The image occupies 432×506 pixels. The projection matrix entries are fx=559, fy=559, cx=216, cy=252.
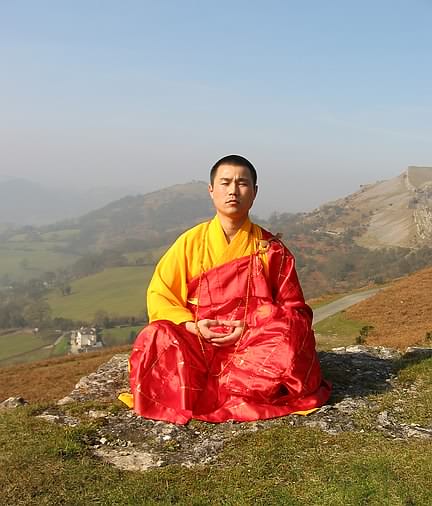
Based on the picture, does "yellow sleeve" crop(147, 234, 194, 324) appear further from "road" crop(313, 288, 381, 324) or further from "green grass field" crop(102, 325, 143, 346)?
"green grass field" crop(102, 325, 143, 346)

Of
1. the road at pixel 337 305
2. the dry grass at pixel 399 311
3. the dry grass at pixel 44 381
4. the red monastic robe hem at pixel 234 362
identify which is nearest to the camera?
the red monastic robe hem at pixel 234 362

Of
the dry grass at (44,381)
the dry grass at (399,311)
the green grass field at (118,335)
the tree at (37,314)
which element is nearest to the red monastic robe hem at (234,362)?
the dry grass at (44,381)

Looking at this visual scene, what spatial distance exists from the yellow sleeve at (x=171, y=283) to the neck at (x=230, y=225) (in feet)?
1.48

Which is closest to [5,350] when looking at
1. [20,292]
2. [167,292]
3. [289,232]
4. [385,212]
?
[20,292]

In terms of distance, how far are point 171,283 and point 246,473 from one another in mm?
2368

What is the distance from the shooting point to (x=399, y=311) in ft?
73.0

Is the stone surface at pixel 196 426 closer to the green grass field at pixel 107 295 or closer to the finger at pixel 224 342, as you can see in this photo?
the finger at pixel 224 342

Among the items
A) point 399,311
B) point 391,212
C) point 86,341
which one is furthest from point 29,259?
point 399,311

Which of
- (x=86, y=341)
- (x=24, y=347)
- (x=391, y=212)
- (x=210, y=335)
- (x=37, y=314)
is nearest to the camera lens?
(x=210, y=335)

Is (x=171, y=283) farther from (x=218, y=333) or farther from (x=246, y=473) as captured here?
(x=246, y=473)

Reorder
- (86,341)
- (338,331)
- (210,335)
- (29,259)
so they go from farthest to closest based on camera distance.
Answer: (29,259)
(86,341)
(338,331)
(210,335)

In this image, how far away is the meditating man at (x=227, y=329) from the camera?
5.46m

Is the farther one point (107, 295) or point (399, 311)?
point (107, 295)

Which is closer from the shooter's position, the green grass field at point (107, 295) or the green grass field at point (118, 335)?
the green grass field at point (118, 335)
